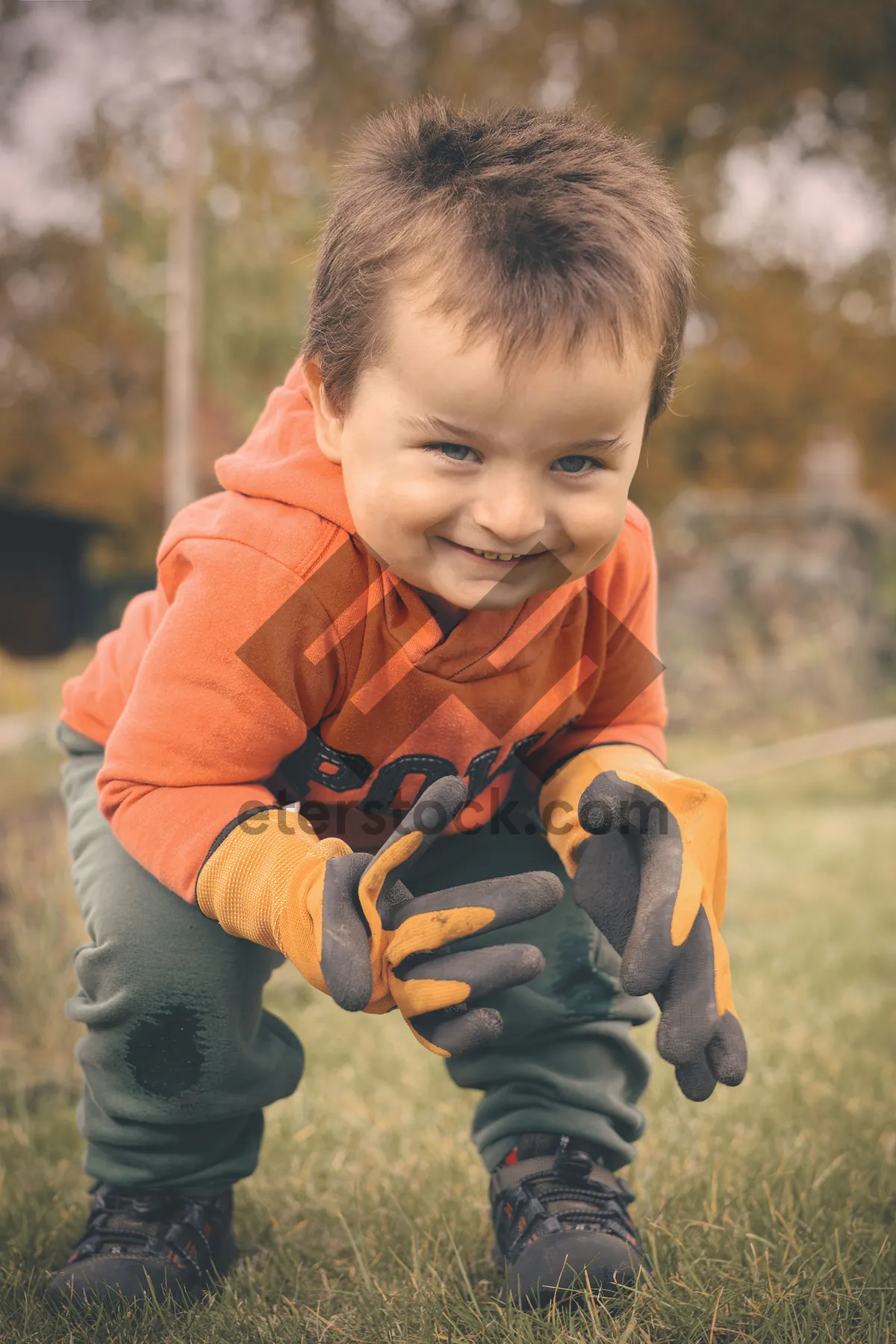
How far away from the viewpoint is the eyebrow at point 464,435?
1.28m

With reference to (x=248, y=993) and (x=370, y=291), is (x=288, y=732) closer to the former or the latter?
(x=248, y=993)

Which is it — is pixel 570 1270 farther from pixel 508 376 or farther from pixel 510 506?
pixel 508 376

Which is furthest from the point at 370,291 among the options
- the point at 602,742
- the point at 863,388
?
the point at 863,388

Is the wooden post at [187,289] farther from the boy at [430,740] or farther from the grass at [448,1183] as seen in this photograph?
the boy at [430,740]

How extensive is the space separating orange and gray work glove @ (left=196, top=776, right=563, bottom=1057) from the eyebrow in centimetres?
36

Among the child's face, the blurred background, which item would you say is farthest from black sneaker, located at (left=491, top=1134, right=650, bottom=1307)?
the blurred background

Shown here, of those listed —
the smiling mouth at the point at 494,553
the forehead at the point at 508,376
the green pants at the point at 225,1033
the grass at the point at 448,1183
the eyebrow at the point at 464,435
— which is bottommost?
the grass at the point at 448,1183

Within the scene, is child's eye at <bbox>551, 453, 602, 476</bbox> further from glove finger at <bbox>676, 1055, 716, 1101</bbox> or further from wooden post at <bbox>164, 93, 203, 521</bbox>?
wooden post at <bbox>164, 93, 203, 521</bbox>

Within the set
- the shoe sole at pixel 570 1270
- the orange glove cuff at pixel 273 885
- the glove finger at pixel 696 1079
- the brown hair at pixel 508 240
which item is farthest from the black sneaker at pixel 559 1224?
the brown hair at pixel 508 240

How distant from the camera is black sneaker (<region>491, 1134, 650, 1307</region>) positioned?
144cm

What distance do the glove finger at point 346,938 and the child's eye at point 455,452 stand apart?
16.8 inches

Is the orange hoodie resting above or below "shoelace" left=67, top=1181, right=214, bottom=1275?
above

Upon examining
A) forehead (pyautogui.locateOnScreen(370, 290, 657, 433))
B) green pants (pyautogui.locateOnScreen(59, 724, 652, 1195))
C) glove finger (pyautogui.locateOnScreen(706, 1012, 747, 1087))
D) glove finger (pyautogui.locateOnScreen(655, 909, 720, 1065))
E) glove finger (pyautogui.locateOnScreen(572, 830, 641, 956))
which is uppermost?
forehead (pyautogui.locateOnScreen(370, 290, 657, 433))

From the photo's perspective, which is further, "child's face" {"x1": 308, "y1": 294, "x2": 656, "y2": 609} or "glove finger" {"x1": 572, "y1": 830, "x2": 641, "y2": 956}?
"glove finger" {"x1": 572, "y1": 830, "x2": 641, "y2": 956}
